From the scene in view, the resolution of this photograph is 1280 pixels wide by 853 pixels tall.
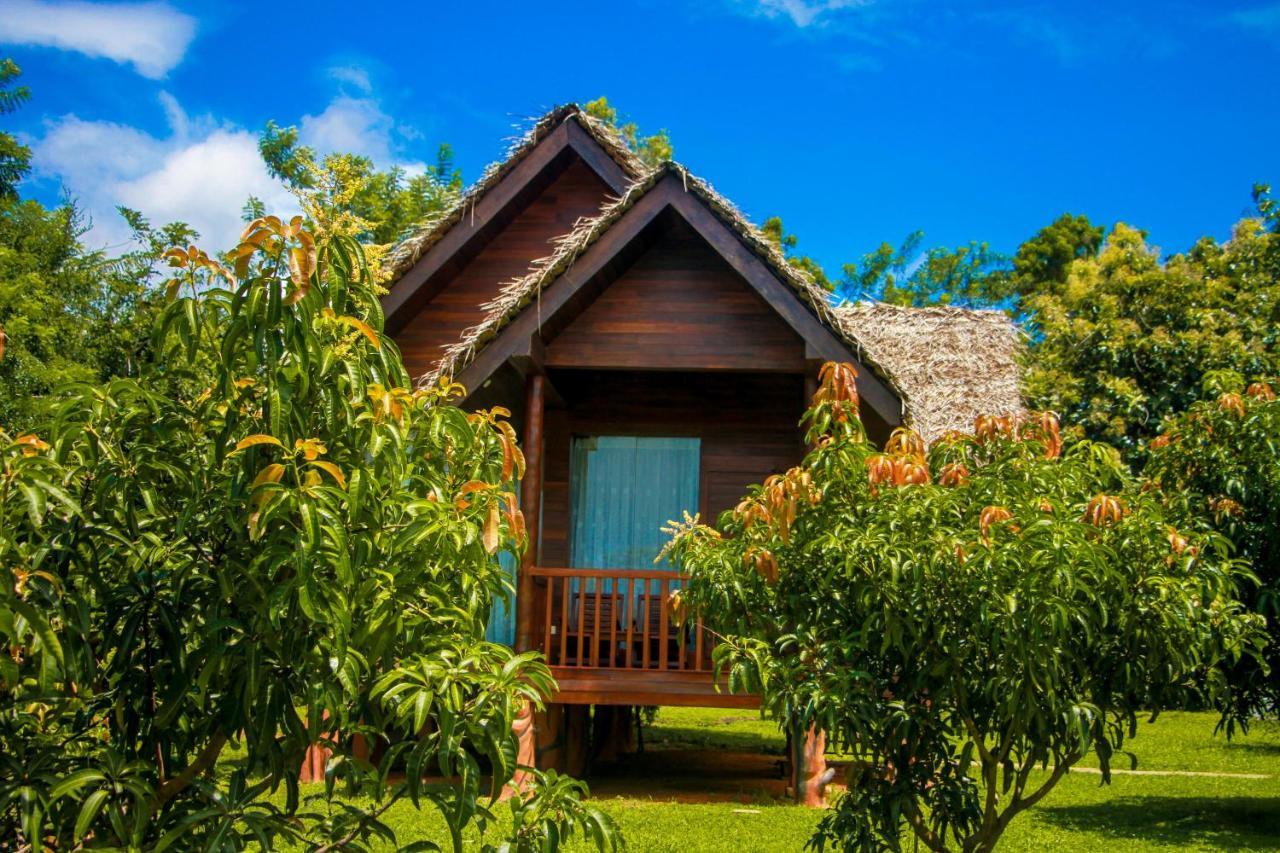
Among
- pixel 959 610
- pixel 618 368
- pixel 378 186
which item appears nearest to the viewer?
pixel 959 610

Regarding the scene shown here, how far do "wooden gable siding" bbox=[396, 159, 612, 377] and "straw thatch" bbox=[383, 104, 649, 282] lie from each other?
22.7 inches

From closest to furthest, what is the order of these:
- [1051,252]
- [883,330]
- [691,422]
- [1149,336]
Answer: [691,422] → [883,330] → [1149,336] → [1051,252]

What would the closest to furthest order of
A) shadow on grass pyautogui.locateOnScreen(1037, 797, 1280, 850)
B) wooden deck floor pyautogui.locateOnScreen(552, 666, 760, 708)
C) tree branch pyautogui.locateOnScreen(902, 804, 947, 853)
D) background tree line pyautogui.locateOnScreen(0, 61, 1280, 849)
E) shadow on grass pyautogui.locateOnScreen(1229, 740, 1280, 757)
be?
1. background tree line pyautogui.locateOnScreen(0, 61, 1280, 849)
2. tree branch pyautogui.locateOnScreen(902, 804, 947, 853)
3. shadow on grass pyautogui.locateOnScreen(1037, 797, 1280, 850)
4. wooden deck floor pyautogui.locateOnScreen(552, 666, 760, 708)
5. shadow on grass pyautogui.locateOnScreen(1229, 740, 1280, 757)

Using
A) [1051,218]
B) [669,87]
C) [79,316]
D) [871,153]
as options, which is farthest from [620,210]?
[1051,218]

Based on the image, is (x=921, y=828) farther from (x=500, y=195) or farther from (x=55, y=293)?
(x=55, y=293)

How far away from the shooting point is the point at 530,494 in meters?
10.3

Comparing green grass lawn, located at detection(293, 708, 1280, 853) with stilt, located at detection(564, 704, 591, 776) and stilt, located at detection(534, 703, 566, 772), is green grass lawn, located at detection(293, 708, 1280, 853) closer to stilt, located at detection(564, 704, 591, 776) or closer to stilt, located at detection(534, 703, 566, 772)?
stilt, located at detection(534, 703, 566, 772)

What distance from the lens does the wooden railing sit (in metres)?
10.1

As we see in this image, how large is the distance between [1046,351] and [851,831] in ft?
50.9

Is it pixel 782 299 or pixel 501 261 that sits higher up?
pixel 501 261

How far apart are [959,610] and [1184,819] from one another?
6.77 metres

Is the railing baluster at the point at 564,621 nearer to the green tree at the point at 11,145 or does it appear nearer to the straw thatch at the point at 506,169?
the straw thatch at the point at 506,169

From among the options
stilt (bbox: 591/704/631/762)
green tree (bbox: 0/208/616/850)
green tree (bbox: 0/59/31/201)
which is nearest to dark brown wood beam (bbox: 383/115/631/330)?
stilt (bbox: 591/704/631/762)

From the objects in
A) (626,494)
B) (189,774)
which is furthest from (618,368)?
(189,774)
